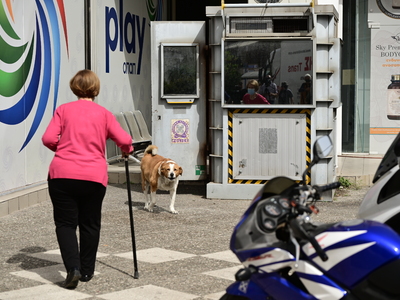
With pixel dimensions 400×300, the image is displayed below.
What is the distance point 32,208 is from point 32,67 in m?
2.28

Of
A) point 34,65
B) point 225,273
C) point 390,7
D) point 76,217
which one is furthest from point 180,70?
point 390,7

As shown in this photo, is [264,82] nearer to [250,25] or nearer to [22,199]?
[250,25]

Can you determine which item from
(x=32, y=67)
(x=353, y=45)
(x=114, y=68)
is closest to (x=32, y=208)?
(x=32, y=67)

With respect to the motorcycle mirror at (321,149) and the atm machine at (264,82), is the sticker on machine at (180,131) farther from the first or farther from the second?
the motorcycle mirror at (321,149)

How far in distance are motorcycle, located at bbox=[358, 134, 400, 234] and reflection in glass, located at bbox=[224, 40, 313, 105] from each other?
593 centimetres

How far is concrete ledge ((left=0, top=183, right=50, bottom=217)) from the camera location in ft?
29.7

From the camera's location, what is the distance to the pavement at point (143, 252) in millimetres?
5562

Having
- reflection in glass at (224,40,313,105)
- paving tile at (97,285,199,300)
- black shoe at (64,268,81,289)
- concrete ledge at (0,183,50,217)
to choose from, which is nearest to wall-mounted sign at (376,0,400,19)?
reflection in glass at (224,40,313,105)

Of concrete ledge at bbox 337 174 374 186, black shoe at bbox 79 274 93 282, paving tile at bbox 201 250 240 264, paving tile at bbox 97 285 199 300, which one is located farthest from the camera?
concrete ledge at bbox 337 174 374 186

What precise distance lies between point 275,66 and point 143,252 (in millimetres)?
4275

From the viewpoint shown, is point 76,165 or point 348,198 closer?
point 76,165

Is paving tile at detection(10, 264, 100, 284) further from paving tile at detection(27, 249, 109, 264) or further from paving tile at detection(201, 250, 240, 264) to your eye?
paving tile at detection(201, 250, 240, 264)

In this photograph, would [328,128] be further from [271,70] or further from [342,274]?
[342,274]

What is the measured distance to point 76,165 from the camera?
5531mm
